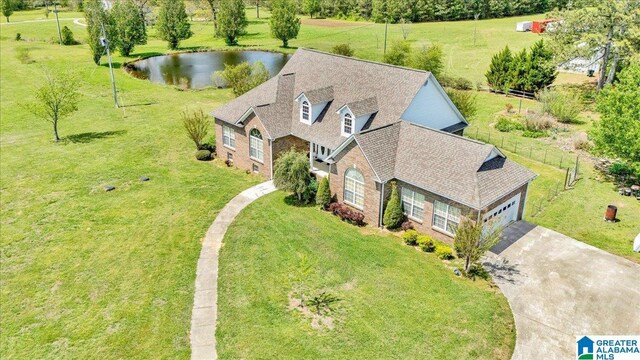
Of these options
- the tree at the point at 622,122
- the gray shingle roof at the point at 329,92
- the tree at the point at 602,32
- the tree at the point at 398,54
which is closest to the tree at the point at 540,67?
the tree at the point at 602,32

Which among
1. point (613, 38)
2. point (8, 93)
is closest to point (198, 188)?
point (8, 93)

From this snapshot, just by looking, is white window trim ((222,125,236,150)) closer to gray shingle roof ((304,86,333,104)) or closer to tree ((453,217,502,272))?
gray shingle roof ((304,86,333,104))

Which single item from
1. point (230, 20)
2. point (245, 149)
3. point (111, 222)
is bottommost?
point (111, 222)

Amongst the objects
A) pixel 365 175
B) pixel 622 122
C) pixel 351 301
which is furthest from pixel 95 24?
pixel 622 122

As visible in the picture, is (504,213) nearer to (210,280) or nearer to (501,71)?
(210,280)

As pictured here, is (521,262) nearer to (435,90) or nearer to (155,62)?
(435,90)

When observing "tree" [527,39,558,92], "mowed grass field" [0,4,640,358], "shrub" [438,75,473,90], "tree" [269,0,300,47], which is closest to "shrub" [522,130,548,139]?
"mowed grass field" [0,4,640,358]

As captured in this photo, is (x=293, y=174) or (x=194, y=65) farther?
(x=194, y=65)
